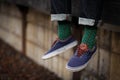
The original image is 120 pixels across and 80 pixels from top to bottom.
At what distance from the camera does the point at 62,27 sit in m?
2.64

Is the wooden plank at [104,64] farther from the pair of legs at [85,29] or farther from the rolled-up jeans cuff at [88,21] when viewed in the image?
the rolled-up jeans cuff at [88,21]

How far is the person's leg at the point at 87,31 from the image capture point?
7.65 feet

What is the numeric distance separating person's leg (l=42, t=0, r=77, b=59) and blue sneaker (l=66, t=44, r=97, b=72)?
0.19 meters

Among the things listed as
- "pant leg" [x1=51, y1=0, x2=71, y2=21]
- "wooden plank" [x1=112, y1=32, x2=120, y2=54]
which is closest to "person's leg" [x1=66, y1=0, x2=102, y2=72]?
"pant leg" [x1=51, y1=0, x2=71, y2=21]

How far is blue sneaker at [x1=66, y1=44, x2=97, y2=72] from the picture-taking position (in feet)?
7.89

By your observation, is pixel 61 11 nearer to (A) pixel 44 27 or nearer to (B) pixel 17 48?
(A) pixel 44 27

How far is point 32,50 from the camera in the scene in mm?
5031

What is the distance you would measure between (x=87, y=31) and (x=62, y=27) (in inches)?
9.9

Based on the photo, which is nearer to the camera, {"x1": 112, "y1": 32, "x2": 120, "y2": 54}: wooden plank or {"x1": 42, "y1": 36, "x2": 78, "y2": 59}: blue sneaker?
{"x1": 42, "y1": 36, "x2": 78, "y2": 59}: blue sneaker

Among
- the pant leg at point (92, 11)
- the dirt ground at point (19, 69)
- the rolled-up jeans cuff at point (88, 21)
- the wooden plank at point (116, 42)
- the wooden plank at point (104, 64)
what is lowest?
the dirt ground at point (19, 69)

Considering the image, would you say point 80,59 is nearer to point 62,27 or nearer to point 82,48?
point 82,48

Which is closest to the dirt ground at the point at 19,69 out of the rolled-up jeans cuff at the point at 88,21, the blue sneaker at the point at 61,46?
the blue sneaker at the point at 61,46

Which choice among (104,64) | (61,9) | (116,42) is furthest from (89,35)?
(104,64)

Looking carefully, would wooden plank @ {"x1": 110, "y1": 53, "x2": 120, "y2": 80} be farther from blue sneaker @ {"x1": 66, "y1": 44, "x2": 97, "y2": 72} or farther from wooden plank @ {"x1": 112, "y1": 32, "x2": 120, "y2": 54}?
blue sneaker @ {"x1": 66, "y1": 44, "x2": 97, "y2": 72}
